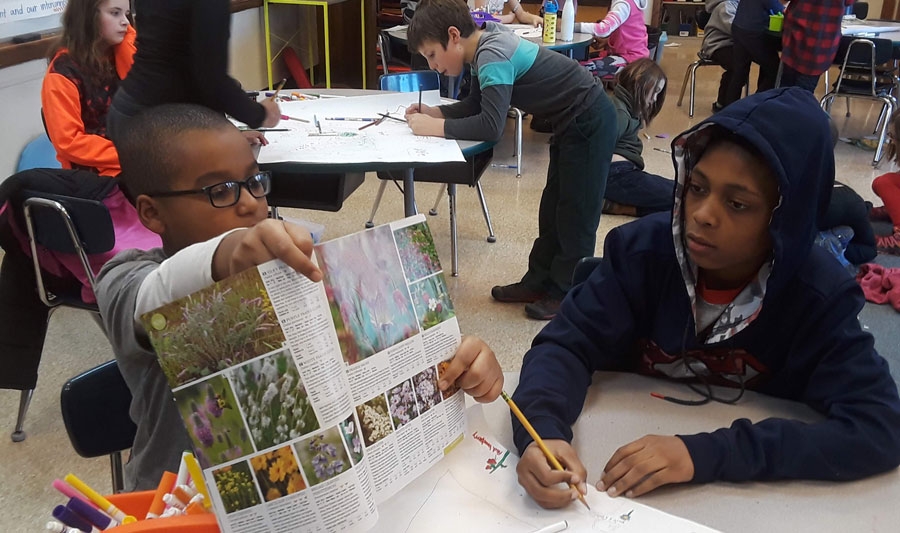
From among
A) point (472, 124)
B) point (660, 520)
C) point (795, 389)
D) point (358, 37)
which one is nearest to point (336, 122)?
point (472, 124)

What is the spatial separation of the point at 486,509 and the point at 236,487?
11.5 inches

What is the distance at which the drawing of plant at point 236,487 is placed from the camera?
2.09ft

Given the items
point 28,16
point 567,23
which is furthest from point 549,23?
point 28,16

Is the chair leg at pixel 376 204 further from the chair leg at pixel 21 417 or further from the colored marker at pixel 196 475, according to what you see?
the colored marker at pixel 196 475

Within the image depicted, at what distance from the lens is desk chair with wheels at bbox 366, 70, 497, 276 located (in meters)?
2.92

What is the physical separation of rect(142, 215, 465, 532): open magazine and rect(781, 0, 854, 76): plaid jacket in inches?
188

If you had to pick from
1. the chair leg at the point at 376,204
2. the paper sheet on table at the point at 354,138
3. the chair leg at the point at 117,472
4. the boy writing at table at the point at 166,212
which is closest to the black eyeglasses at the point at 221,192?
the boy writing at table at the point at 166,212

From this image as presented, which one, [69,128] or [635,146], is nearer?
[69,128]

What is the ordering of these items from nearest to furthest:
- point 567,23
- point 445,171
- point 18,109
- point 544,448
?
point 544,448, point 445,171, point 18,109, point 567,23

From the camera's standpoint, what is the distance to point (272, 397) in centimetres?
64

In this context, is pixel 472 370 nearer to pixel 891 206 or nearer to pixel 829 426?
pixel 829 426

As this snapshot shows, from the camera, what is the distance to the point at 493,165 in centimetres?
471

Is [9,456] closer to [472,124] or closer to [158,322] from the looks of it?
[472,124]

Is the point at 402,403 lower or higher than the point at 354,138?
higher
